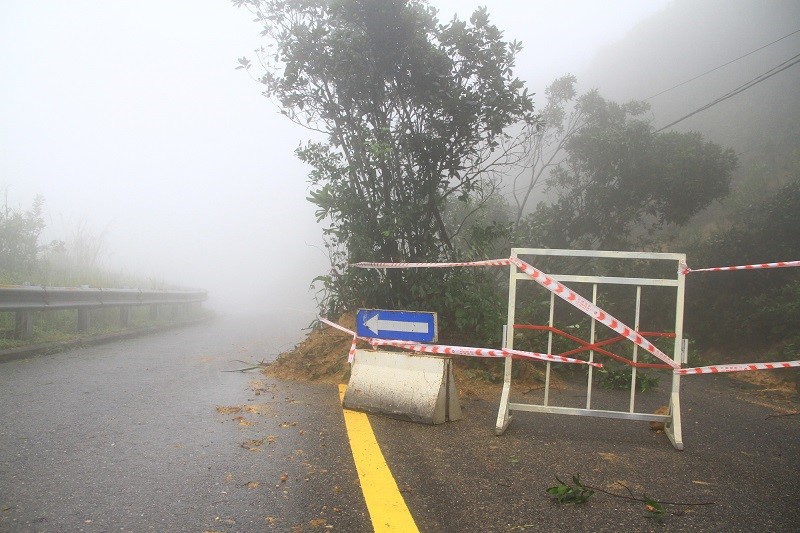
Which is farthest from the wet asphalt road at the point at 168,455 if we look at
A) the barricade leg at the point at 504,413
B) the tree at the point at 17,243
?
the tree at the point at 17,243

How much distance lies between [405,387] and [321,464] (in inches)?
56.1

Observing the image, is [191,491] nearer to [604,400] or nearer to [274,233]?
[604,400]

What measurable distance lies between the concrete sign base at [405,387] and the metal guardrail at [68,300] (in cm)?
508

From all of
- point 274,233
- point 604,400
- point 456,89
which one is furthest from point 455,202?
point 274,233

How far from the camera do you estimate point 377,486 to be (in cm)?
298

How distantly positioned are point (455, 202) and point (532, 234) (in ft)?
7.21

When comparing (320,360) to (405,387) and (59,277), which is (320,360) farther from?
(59,277)

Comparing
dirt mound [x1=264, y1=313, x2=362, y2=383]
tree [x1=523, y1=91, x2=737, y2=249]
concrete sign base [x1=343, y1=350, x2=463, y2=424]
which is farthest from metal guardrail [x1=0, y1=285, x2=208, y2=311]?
tree [x1=523, y1=91, x2=737, y2=249]

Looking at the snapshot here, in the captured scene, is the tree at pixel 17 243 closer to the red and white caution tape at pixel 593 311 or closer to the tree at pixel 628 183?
the red and white caution tape at pixel 593 311

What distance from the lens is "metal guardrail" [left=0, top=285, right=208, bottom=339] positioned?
7.58 metres

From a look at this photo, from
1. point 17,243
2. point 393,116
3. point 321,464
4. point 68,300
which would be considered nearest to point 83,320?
point 68,300

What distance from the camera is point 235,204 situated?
9794 cm

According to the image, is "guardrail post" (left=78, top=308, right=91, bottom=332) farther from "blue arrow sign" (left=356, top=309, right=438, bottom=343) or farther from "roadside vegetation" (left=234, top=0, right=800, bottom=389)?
"blue arrow sign" (left=356, top=309, right=438, bottom=343)

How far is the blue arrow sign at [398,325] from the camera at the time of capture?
4.99 m
